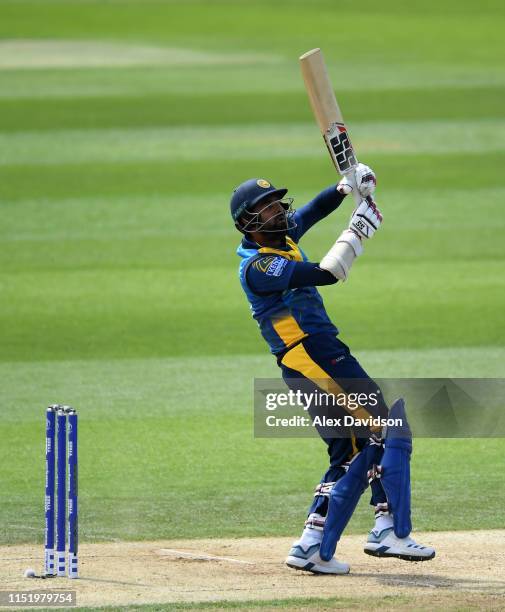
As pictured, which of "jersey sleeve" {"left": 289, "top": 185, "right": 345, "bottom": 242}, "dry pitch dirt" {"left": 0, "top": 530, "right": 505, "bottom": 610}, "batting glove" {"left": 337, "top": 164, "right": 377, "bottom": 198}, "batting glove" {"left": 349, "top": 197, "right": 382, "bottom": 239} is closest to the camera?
"dry pitch dirt" {"left": 0, "top": 530, "right": 505, "bottom": 610}

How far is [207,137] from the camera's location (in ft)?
61.2

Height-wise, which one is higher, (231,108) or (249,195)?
(231,108)

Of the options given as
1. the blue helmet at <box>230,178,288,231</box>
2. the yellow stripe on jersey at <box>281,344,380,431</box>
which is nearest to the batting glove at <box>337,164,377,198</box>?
the blue helmet at <box>230,178,288,231</box>

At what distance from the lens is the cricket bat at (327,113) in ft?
20.9

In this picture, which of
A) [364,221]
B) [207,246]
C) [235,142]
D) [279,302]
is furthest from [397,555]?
[235,142]

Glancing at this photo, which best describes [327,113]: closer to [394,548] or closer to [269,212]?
[269,212]

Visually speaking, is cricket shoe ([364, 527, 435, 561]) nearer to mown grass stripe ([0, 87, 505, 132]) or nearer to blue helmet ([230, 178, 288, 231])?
blue helmet ([230, 178, 288, 231])

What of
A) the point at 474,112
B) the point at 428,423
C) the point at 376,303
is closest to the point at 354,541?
the point at 428,423

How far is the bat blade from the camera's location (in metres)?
6.37

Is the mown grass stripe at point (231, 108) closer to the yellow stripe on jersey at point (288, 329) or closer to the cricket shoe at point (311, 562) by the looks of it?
the yellow stripe on jersey at point (288, 329)

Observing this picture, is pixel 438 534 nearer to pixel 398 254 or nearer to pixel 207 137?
pixel 398 254

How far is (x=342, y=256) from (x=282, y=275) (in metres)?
0.28

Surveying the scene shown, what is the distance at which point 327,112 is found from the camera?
255 inches

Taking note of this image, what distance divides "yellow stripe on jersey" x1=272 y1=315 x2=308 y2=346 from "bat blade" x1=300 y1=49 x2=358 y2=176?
79 cm
